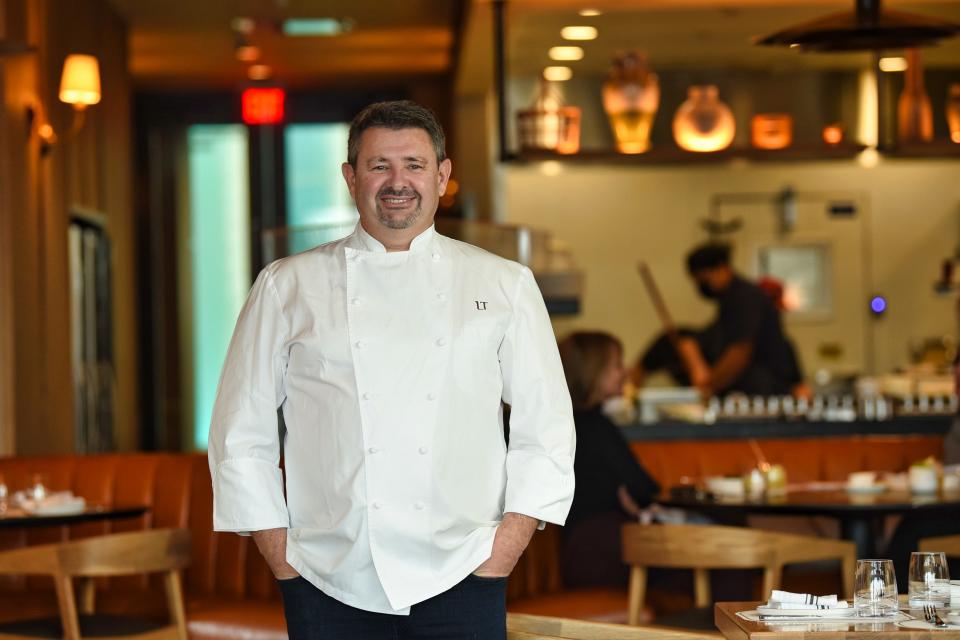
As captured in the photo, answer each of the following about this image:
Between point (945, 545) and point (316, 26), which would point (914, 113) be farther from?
point (316, 26)

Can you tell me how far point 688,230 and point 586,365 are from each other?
5555 mm

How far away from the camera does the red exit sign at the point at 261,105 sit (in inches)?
423

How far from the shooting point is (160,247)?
11656mm

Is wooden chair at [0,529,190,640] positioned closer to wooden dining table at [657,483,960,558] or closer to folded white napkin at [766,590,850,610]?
wooden dining table at [657,483,960,558]

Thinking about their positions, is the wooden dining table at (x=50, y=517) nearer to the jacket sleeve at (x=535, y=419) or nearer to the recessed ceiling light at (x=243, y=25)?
the jacket sleeve at (x=535, y=419)

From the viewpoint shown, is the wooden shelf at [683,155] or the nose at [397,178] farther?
the wooden shelf at [683,155]

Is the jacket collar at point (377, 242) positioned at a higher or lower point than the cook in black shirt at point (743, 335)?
higher

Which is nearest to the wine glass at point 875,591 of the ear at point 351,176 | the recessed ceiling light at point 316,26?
the ear at point 351,176

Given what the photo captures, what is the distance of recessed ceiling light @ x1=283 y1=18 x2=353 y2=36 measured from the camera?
9.43 meters

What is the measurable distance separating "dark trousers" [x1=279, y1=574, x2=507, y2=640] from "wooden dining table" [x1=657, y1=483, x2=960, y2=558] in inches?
79.8

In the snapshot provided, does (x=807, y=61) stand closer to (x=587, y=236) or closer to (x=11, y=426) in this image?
(x=587, y=236)

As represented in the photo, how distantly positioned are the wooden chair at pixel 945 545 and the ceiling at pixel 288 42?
19.1 ft

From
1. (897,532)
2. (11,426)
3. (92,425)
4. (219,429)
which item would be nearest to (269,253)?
(11,426)

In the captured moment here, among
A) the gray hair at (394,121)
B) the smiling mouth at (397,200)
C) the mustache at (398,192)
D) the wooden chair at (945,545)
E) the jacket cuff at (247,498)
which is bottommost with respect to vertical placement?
the wooden chair at (945,545)
